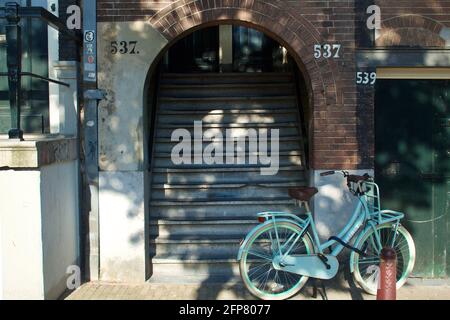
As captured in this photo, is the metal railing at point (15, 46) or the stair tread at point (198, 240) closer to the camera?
the metal railing at point (15, 46)

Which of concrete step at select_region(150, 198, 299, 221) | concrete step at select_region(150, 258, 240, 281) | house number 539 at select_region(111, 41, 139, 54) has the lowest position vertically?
concrete step at select_region(150, 258, 240, 281)

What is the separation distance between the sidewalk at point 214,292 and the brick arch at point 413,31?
2.79 meters

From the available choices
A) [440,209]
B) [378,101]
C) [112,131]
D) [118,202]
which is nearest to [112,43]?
[112,131]

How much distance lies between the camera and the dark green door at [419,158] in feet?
20.2

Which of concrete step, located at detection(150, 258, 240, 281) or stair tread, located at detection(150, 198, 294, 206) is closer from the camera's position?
concrete step, located at detection(150, 258, 240, 281)

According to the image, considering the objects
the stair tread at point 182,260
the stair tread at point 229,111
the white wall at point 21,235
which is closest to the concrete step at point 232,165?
the stair tread at point 229,111

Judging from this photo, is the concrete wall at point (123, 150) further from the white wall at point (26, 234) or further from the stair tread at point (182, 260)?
the white wall at point (26, 234)

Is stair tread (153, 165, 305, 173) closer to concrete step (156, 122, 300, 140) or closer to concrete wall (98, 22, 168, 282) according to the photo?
concrete step (156, 122, 300, 140)

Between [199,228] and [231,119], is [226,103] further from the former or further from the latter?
[199,228]

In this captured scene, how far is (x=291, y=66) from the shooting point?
336 inches

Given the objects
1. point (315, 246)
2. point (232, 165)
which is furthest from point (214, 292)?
point (232, 165)

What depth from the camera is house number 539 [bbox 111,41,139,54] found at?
5910mm

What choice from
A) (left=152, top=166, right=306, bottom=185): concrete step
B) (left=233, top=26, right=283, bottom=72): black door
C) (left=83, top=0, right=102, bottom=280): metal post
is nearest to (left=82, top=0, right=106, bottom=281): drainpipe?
(left=83, top=0, right=102, bottom=280): metal post

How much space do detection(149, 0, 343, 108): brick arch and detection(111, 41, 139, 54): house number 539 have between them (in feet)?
1.13
